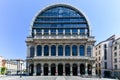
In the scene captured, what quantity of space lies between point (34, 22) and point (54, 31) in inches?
446

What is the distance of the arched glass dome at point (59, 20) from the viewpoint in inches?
5330

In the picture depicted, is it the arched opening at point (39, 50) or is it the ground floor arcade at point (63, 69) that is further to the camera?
the arched opening at point (39, 50)

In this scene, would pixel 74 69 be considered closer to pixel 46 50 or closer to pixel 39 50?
pixel 46 50

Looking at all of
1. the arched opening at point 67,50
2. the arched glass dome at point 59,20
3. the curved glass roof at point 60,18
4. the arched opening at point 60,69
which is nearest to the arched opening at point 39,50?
the arched glass dome at point 59,20

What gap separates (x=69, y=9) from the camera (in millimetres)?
138375

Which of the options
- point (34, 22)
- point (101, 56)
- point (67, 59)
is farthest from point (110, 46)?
point (34, 22)

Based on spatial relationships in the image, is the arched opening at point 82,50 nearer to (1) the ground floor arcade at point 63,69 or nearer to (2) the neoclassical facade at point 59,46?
(2) the neoclassical facade at point 59,46

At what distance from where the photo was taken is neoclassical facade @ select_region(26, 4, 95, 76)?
126000 millimetres

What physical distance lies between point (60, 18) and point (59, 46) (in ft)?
52.2

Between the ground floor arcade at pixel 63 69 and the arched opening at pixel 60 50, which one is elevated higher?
the arched opening at pixel 60 50

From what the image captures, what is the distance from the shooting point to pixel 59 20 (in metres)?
136

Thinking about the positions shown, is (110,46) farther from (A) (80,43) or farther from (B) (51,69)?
(B) (51,69)

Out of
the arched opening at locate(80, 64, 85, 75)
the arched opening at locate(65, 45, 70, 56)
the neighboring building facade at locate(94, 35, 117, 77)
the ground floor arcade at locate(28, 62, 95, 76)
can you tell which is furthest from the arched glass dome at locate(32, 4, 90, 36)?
the ground floor arcade at locate(28, 62, 95, 76)

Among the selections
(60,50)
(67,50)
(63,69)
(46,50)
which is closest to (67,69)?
(63,69)
